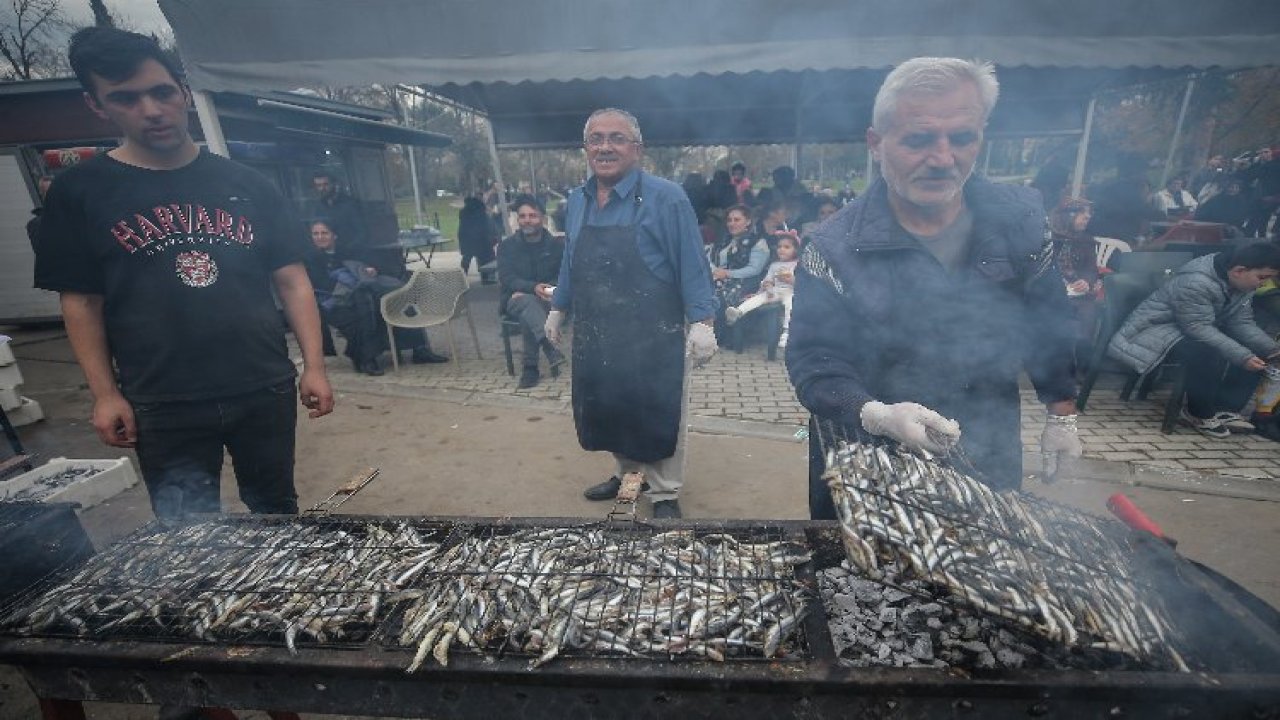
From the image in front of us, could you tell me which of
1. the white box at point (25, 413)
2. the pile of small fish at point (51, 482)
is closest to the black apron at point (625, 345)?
the pile of small fish at point (51, 482)

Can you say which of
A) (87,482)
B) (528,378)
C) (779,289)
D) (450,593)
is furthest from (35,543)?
(779,289)

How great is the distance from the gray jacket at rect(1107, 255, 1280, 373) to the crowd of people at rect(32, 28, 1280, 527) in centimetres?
364

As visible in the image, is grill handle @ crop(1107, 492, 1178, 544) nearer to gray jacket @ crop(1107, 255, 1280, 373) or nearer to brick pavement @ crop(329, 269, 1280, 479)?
brick pavement @ crop(329, 269, 1280, 479)

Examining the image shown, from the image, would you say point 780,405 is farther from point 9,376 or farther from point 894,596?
point 9,376

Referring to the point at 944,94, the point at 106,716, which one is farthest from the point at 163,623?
the point at 944,94

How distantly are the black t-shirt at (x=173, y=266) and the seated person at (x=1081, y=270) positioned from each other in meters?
6.62

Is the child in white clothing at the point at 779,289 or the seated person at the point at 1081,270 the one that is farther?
the child in white clothing at the point at 779,289

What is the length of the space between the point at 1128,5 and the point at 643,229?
4861 millimetres

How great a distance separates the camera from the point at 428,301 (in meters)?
7.48

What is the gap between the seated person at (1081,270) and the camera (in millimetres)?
5980

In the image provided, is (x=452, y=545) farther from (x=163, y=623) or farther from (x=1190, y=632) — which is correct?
(x=1190, y=632)

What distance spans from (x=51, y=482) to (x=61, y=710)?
3.40 meters

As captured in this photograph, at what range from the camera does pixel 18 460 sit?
4047mm

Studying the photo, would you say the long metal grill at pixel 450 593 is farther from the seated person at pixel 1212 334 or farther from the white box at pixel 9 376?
the white box at pixel 9 376
